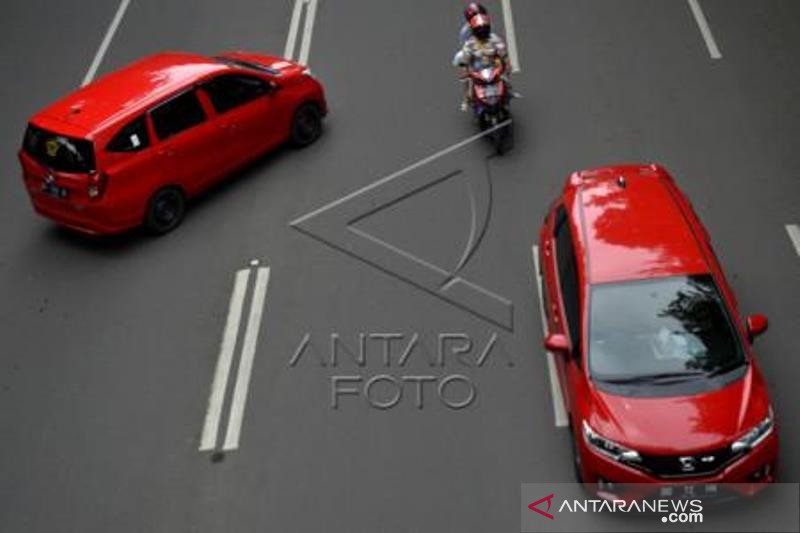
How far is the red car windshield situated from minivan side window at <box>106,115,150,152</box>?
6457 millimetres

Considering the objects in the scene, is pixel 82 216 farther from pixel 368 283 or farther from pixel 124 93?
pixel 368 283

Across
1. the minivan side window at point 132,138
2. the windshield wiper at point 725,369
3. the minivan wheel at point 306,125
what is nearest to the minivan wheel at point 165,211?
the minivan side window at point 132,138

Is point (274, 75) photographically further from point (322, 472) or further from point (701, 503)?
point (701, 503)

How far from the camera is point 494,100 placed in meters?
14.5

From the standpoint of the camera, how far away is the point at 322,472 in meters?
10.0

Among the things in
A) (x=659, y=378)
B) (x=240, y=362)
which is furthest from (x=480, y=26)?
(x=659, y=378)

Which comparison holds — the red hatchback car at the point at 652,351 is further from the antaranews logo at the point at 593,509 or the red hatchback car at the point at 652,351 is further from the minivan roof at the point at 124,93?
the minivan roof at the point at 124,93

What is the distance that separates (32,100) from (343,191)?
628 centimetres

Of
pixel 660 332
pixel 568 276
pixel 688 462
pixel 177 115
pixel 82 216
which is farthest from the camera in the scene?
pixel 177 115

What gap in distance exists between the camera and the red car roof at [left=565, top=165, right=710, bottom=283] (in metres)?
9.82

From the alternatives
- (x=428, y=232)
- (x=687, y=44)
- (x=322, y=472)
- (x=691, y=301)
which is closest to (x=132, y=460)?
(x=322, y=472)

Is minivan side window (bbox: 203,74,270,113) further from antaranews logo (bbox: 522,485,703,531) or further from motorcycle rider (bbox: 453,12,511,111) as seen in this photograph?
antaranews logo (bbox: 522,485,703,531)

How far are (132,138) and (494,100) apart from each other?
4994 millimetres

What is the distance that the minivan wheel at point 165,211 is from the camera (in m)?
13.5
